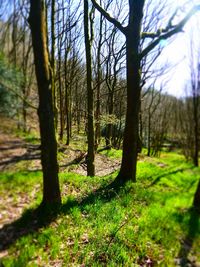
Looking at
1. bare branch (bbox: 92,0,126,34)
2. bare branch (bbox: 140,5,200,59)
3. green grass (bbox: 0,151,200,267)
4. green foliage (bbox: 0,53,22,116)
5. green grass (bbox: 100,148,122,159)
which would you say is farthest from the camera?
green foliage (bbox: 0,53,22,116)

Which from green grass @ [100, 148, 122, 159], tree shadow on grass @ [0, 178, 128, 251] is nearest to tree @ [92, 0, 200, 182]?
green grass @ [100, 148, 122, 159]

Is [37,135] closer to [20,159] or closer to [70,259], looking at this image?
[20,159]

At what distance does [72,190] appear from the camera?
5.28 meters

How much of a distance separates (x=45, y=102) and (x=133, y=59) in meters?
2.15

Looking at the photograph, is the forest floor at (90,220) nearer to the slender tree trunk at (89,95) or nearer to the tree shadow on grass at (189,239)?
the tree shadow on grass at (189,239)

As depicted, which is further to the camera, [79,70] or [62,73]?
[62,73]

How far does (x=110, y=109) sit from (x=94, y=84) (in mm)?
599

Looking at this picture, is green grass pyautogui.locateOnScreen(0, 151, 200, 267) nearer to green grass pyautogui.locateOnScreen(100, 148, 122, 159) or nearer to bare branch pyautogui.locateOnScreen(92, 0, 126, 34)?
green grass pyautogui.locateOnScreen(100, 148, 122, 159)

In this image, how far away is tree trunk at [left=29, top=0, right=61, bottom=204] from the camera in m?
4.03

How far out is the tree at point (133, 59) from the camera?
5332 millimetres

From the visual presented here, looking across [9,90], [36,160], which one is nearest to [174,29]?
[36,160]

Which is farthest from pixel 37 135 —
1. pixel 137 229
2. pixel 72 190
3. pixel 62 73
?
pixel 137 229

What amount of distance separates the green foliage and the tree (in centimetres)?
469

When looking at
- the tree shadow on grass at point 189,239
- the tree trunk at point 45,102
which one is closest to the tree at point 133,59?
the tree shadow on grass at point 189,239
